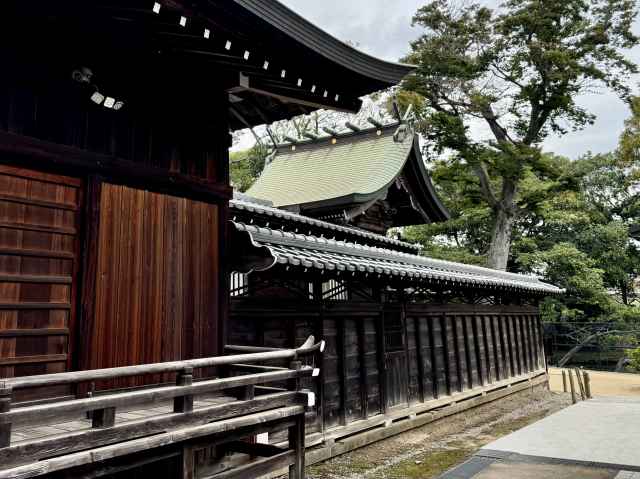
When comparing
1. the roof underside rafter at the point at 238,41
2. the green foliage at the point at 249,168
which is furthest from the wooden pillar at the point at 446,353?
the green foliage at the point at 249,168

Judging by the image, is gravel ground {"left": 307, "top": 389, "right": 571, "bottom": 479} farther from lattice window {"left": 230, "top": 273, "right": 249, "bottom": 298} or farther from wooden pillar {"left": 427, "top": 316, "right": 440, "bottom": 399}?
lattice window {"left": 230, "top": 273, "right": 249, "bottom": 298}

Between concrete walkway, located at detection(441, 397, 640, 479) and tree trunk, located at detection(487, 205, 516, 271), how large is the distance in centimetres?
1251

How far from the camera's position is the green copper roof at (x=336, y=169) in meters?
14.6

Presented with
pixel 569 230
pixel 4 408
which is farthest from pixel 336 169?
pixel 569 230

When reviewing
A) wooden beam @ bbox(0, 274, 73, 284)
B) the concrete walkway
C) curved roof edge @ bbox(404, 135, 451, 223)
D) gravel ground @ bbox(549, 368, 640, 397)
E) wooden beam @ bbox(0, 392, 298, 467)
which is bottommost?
gravel ground @ bbox(549, 368, 640, 397)

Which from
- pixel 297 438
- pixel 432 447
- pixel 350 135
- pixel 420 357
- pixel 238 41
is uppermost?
pixel 350 135

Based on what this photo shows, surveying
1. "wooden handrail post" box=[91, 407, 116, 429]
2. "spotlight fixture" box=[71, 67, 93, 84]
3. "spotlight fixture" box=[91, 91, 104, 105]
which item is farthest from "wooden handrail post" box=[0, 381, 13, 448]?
"spotlight fixture" box=[71, 67, 93, 84]

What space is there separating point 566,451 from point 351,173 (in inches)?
382

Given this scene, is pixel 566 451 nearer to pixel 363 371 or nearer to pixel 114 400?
pixel 363 371

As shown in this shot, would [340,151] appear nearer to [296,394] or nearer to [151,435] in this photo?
[296,394]

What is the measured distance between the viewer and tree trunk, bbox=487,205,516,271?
24.2m

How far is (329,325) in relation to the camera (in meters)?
9.41

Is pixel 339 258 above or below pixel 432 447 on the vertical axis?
above

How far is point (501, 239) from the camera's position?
24422 mm
